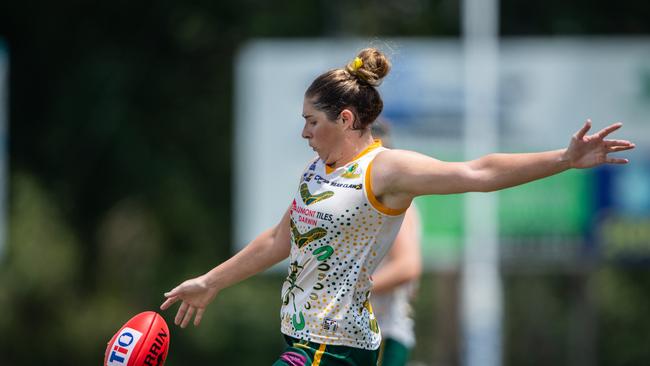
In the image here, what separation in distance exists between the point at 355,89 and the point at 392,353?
2109mm

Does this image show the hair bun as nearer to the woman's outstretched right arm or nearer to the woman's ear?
the woman's ear

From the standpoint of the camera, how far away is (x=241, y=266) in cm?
481

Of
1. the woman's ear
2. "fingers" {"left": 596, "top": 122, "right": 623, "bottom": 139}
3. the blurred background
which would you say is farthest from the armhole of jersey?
the blurred background

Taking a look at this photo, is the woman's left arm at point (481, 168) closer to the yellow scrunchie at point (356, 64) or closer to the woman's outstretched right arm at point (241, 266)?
the yellow scrunchie at point (356, 64)

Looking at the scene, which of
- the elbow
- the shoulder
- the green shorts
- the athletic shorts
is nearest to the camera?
the shoulder

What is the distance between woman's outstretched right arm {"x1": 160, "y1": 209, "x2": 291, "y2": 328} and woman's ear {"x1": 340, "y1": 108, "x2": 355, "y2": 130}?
515mm

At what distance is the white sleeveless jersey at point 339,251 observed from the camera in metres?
4.39

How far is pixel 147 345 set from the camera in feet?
15.3

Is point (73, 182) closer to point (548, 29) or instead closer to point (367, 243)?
point (548, 29)

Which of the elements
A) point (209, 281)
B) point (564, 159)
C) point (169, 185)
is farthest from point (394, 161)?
point (169, 185)

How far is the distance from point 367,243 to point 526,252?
1018 cm

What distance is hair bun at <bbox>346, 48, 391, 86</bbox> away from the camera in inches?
178

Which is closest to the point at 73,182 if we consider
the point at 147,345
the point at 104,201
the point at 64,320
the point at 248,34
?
the point at 104,201

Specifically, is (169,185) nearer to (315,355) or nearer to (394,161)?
(315,355)
